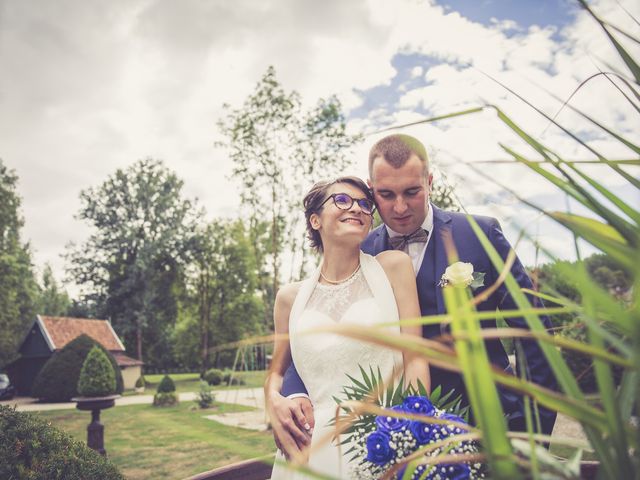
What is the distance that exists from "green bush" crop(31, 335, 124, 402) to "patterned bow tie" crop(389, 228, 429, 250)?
21251mm

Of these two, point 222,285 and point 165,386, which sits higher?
point 222,285

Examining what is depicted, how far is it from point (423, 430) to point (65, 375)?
24180mm

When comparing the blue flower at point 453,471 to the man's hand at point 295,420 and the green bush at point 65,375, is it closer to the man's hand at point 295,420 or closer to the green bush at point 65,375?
the man's hand at point 295,420

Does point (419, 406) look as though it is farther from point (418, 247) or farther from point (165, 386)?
point (165, 386)

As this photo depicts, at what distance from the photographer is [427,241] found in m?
3.00

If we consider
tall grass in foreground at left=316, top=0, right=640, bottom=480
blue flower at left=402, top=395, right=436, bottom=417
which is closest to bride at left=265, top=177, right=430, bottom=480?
blue flower at left=402, top=395, right=436, bottom=417

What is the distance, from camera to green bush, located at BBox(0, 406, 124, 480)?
7.33 feet

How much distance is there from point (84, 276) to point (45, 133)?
40.8 ft

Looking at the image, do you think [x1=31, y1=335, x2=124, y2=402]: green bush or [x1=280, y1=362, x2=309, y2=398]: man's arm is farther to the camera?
[x1=31, y1=335, x2=124, y2=402]: green bush

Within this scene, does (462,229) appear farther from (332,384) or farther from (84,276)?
(84,276)

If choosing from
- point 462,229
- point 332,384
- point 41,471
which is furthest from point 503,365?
point 41,471

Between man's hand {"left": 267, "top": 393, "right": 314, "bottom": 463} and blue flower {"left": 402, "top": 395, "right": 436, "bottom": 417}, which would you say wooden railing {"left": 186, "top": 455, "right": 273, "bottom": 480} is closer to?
man's hand {"left": 267, "top": 393, "right": 314, "bottom": 463}

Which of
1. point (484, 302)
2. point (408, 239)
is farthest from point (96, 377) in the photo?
point (484, 302)

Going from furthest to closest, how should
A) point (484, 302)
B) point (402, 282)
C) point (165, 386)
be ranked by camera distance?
point (165, 386) < point (484, 302) < point (402, 282)
